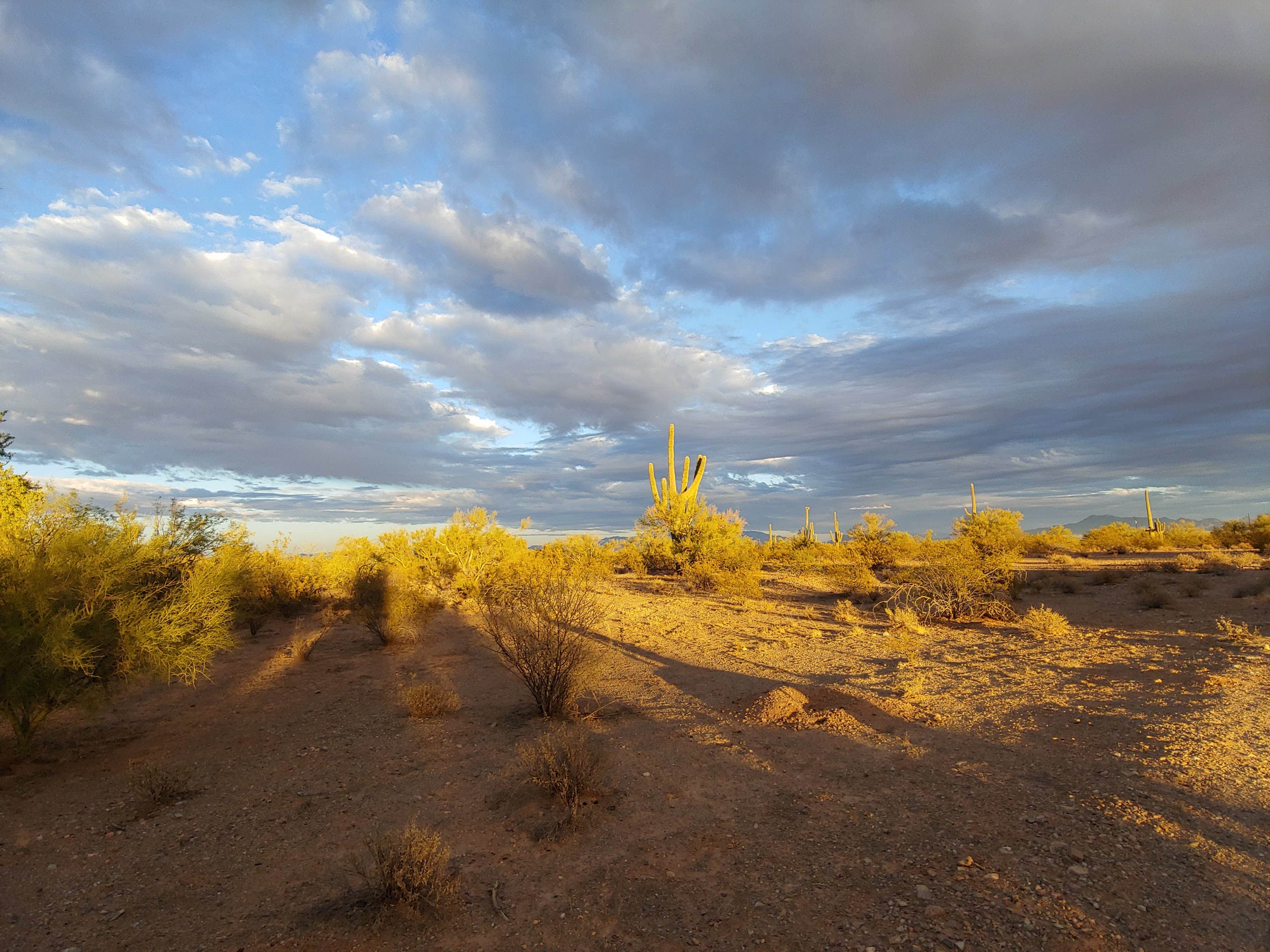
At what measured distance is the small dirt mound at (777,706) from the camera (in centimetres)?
902

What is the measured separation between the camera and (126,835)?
5.91 metres

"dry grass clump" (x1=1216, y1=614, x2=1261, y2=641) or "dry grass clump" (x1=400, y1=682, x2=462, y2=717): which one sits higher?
"dry grass clump" (x1=1216, y1=614, x2=1261, y2=641)

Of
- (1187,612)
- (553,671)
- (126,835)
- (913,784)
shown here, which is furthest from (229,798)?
Result: (1187,612)

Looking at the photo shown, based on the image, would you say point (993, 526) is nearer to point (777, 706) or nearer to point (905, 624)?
point (905, 624)

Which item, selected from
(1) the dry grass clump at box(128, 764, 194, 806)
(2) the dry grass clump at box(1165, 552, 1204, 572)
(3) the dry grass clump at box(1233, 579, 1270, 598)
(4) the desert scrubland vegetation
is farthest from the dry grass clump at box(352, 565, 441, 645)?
(2) the dry grass clump at box(1165, 552, 1204, 572)

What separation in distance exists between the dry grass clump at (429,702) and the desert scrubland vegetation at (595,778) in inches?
3.0

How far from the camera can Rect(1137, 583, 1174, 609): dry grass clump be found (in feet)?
55.2

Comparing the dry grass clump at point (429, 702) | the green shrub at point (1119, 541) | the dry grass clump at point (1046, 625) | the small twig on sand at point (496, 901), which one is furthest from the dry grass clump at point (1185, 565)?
the small twig on sand at point (496, 901)

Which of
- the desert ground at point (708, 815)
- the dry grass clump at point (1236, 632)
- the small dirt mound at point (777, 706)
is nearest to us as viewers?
the desert ground at point (708, 815)

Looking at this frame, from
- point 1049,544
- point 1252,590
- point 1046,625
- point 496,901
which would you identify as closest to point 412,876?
point 496,901

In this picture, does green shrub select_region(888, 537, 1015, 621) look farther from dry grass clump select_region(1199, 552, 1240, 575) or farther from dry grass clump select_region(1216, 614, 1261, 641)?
dry grass clump select_region(1199, 552, 1240, 575)

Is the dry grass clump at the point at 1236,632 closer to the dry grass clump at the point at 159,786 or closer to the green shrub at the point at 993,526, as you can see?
the green shrub at the point at 993,526

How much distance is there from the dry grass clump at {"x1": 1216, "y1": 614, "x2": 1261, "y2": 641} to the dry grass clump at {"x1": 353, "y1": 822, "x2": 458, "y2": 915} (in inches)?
596

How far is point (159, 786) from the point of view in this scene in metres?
6.62
